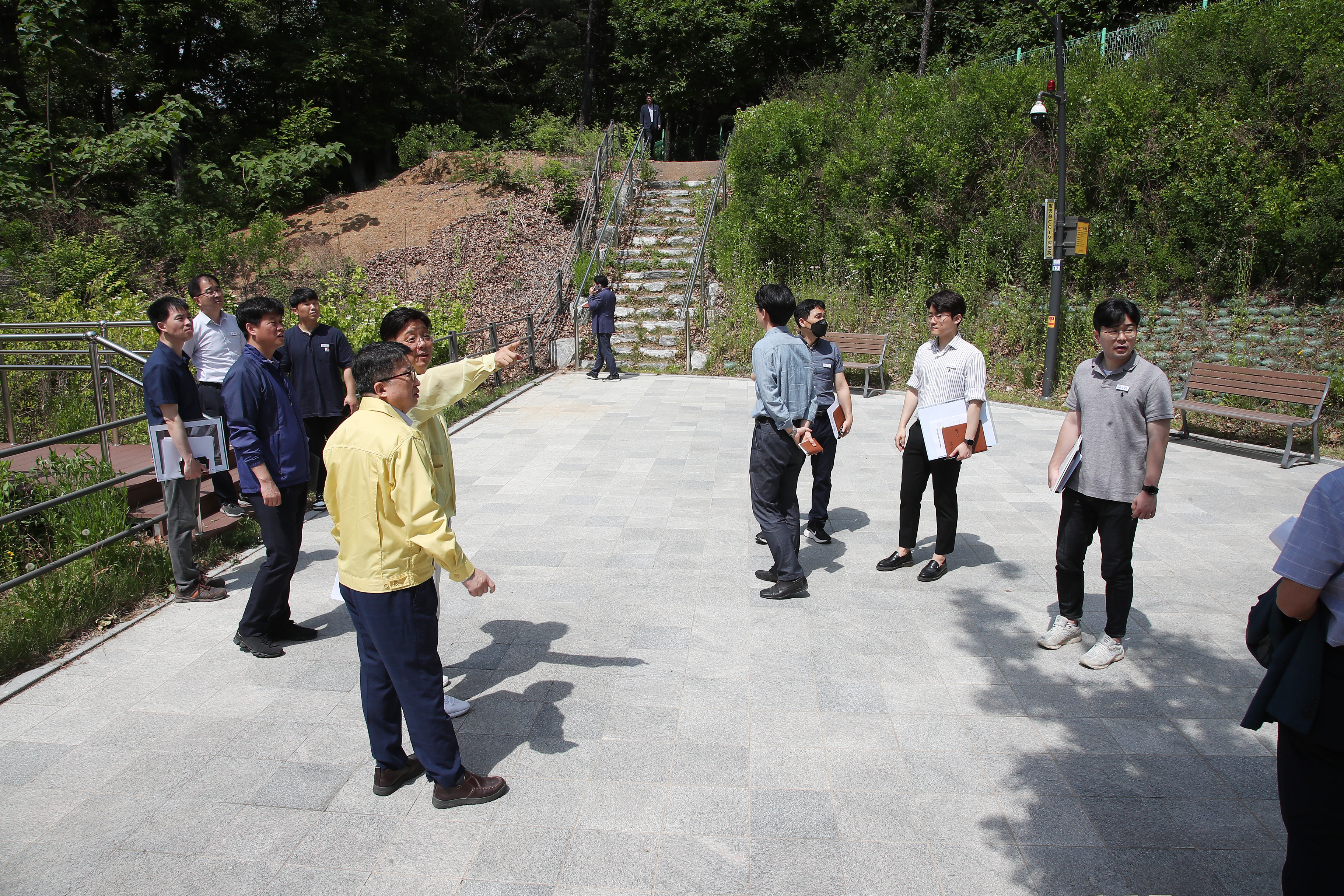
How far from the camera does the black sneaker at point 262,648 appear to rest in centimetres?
436

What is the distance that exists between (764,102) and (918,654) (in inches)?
649

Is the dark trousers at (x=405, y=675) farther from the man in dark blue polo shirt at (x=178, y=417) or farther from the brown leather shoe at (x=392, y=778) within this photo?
the man in dark blue polo shirt at (x=178, y=417)

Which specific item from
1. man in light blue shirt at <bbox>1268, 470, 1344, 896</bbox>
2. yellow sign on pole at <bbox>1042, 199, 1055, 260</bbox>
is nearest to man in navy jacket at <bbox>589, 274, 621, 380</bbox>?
yellow sign on pole at <bbox>1042, 199, 1055, 260</bbox>

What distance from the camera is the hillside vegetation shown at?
11594 millimetres

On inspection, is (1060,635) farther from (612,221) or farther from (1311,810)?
(612,221)

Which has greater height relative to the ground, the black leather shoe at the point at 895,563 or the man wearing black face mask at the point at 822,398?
the man wearing black face mask at the point at 822,398

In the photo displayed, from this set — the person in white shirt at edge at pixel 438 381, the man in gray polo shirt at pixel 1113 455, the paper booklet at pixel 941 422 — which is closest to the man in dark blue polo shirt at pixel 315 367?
the person in white shirt at edge at pixel 438 381

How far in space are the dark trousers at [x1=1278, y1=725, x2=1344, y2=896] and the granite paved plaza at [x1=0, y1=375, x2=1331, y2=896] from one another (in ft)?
1.94

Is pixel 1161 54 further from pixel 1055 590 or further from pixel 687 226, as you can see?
pixel 1055 590

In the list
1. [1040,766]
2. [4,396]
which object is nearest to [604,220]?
[4,396]

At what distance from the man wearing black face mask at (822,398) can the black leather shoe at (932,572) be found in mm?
898

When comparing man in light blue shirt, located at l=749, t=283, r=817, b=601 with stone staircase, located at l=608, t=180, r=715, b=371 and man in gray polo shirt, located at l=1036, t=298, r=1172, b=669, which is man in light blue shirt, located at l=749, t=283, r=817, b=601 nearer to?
man in gray polo shirt, located at l=1036, t=298, r=1172, b=669

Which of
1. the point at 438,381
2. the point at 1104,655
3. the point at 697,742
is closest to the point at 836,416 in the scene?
the point at 1104,655

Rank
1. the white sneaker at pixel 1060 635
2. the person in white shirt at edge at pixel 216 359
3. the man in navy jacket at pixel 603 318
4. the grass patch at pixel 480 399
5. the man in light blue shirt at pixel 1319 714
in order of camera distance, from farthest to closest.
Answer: the man in navy jacket at pixel 603 318 → the grass patch at pixel 480 399 → the person in white shirt at edge at pixel 216 359 → the white sneaker at pixel 1060 635 → the man in light blue shirt at pixel 1319 714
